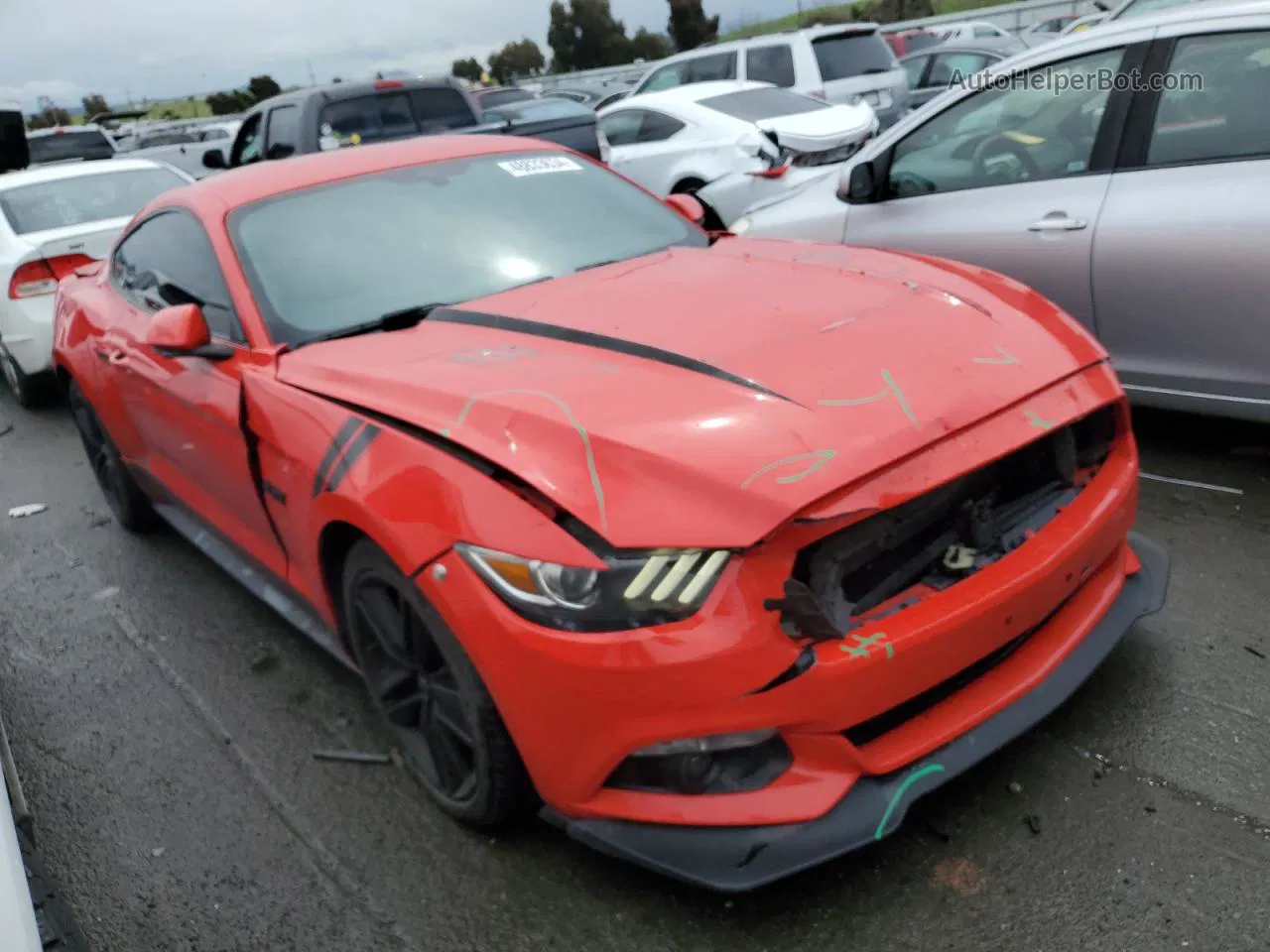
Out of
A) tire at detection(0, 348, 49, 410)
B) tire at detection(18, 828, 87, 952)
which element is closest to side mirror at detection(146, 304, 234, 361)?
tire at detection(18, 828, 87, 952)

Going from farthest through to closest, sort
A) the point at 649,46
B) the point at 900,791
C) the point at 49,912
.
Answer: the point at 649,46 → the point at 900,791 → the point at 49,912

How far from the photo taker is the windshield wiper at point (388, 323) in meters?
2.99

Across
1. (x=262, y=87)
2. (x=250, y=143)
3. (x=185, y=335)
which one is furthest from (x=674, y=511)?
(x=262, y=87)

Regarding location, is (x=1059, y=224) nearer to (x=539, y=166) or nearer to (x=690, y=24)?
(x=539, y=166)

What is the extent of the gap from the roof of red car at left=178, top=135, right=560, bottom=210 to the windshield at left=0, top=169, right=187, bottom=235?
4322 millimetres

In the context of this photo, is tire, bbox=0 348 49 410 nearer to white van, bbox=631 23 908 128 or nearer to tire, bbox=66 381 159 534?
tire, bbox=66 381 159 534

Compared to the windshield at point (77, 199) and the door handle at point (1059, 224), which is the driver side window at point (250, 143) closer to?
the windshield at point (77, 199)

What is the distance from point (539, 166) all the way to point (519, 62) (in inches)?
2645

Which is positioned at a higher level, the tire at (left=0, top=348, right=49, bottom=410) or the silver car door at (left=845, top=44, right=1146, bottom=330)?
the silver car door at (left=845, top=44, right=1146, bottom=330)

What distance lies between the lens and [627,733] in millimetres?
2053

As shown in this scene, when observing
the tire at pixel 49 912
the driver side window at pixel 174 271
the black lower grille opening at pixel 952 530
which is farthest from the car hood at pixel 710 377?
the tire at pixel 49 912

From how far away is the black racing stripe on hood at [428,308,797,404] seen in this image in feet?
7.63

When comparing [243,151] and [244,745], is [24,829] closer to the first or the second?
Result: [244,745]

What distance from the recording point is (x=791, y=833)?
6.71 ft
